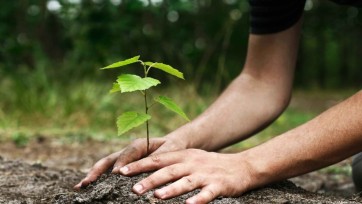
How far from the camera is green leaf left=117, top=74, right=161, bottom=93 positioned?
149 centimetres

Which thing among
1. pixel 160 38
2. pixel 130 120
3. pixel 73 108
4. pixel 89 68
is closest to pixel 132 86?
pixel 130 120

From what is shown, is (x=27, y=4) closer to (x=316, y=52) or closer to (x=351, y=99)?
(x=351, y=99)

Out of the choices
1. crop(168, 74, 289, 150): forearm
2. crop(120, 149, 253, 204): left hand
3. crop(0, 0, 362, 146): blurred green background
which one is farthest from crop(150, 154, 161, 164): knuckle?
crop(0, 0, 362, 146): blurred green background

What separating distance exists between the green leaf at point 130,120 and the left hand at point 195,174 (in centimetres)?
17

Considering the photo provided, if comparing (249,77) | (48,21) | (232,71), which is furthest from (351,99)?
(48,21)

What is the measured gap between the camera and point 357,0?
210 cm

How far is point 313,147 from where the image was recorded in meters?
1.77

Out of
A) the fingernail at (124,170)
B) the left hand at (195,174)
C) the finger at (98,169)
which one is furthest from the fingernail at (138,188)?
the finger at (98,169)

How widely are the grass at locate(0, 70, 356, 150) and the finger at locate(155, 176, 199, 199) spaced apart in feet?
9.48

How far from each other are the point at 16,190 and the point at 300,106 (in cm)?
796

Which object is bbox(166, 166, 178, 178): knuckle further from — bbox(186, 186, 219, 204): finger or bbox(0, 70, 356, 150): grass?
bbox(0, 70, 356, 150): grass

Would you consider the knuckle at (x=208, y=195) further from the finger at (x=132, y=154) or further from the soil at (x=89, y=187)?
the finger at (x=132, y=154)

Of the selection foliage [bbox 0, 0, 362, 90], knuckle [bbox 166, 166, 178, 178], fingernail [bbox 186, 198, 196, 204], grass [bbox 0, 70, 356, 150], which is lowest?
fingernail [bbox 186, 198, 196, 204]

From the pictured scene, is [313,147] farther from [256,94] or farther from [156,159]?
[256,94]
